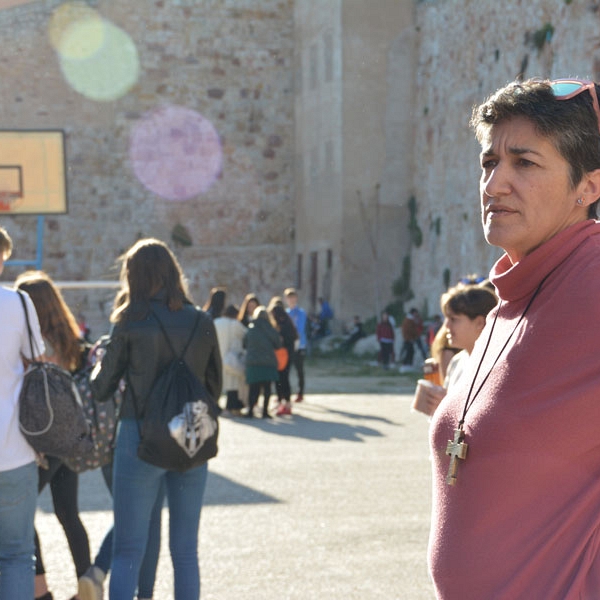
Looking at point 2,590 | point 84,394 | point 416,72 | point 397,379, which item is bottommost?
point 397,379

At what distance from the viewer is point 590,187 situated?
2.15 metres

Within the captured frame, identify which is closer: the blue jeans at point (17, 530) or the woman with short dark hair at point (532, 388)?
the woman with short dark hair at point (532, 388)

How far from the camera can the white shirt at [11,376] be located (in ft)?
14.8

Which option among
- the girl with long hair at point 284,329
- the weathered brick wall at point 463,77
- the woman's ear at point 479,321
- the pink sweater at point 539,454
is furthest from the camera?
the weathered brick wall at point 463,77

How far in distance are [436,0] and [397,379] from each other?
1314 cm

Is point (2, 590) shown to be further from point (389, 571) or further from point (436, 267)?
point (436, 267)

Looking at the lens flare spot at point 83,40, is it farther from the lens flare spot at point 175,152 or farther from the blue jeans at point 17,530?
the blue jeans at point 17,530

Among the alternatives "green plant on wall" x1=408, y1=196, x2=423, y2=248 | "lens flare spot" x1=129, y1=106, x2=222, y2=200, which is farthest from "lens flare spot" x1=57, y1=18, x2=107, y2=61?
"green plant on wall" x1=408, y1=196, x2=423, y2=248

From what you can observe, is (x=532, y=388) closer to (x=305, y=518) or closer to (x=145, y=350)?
(x=145, y=350)

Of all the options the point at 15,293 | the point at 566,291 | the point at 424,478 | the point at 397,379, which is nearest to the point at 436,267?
the point at 397,379

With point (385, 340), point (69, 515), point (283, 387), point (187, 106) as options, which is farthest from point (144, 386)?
point (187, 106)

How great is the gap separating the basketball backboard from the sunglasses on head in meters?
16.9

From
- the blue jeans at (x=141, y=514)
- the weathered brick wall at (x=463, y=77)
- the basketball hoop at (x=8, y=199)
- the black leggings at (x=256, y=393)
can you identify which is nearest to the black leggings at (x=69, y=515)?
the blue jeans at (x=141, y=514)

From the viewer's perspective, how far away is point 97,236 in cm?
3612
